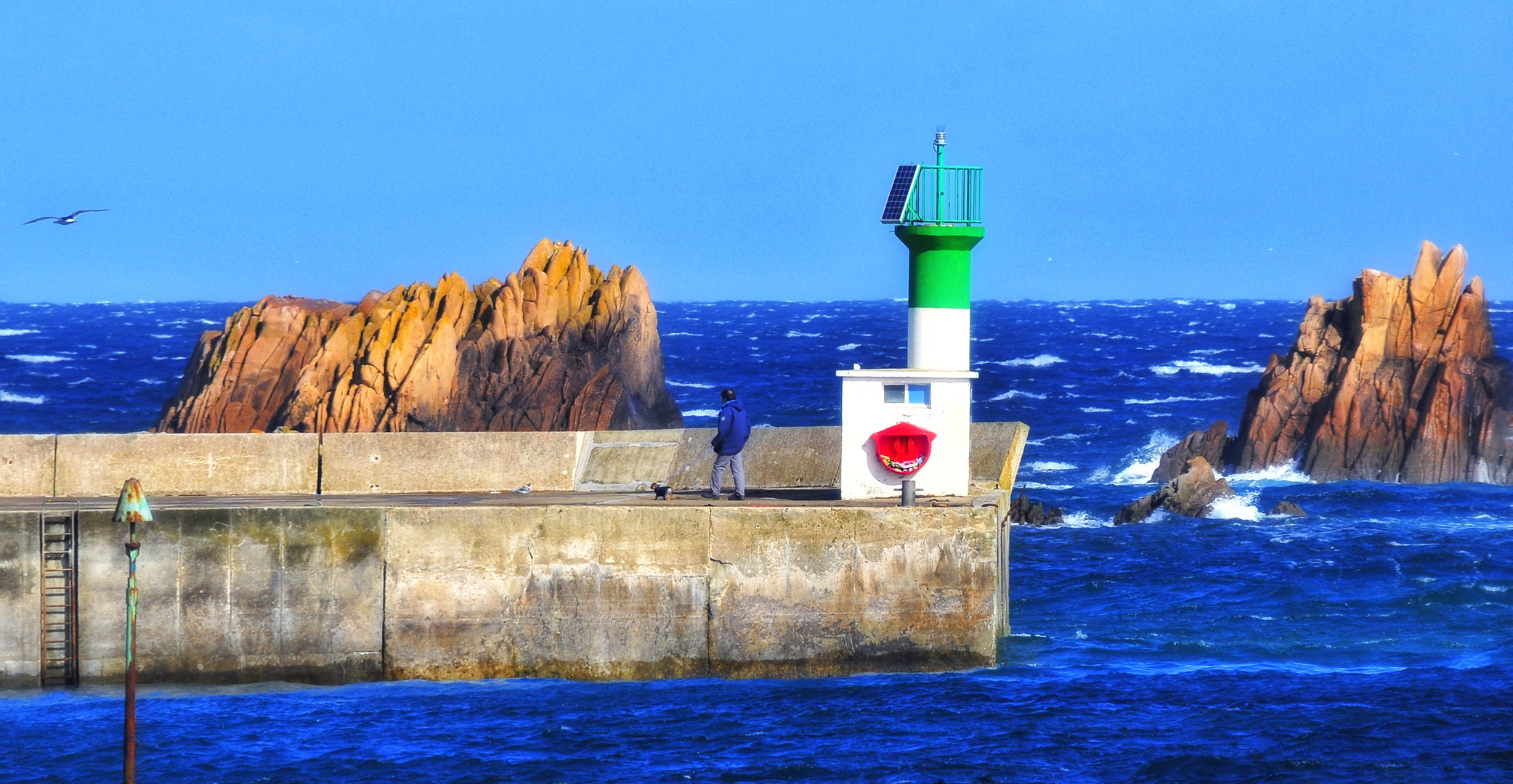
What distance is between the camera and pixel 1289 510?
3519 cm

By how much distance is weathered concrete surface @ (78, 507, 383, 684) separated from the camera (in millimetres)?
16781

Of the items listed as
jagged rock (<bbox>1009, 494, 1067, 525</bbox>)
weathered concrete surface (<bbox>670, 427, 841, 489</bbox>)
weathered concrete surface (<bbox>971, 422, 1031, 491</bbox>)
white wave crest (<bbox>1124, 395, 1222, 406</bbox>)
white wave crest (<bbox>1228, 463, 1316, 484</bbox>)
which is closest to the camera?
weathered concrete surface (<bbox>971, 422, 1031, 491</bbox>)

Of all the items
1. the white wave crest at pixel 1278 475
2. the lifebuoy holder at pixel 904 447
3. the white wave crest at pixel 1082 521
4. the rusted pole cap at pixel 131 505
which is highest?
the lifebuoy holder at pixel 904 447

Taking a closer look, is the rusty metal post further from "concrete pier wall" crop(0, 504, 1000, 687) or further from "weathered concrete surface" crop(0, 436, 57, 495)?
"weathered concrete surface" crop(0, 436, 57, 495)

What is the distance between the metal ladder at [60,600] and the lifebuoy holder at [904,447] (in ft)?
27.7

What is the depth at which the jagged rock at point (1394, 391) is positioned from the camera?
138 feet

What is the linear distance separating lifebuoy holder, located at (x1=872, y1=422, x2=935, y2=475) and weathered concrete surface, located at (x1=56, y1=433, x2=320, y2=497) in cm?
703

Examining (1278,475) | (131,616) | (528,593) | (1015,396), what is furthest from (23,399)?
(131,616)

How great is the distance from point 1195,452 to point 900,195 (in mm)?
28525

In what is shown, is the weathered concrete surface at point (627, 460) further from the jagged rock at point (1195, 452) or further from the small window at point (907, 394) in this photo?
the jagged rock at point (1195, 452)

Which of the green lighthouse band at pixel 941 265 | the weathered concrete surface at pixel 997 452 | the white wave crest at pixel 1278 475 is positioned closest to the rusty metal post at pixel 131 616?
the green lighthouse band at pixel 941 265

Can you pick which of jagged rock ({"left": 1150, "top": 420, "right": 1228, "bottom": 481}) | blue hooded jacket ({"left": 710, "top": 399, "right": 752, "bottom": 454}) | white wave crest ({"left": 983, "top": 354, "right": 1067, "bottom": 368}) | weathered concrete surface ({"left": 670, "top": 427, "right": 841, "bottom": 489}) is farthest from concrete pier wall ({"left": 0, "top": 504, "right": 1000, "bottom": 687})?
white wave crest ({"left": 983, "top": 354, "right": 1067, "bottom": 368})

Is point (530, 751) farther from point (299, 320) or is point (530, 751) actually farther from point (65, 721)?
point (299, 320)

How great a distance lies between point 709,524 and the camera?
55.3 feet
